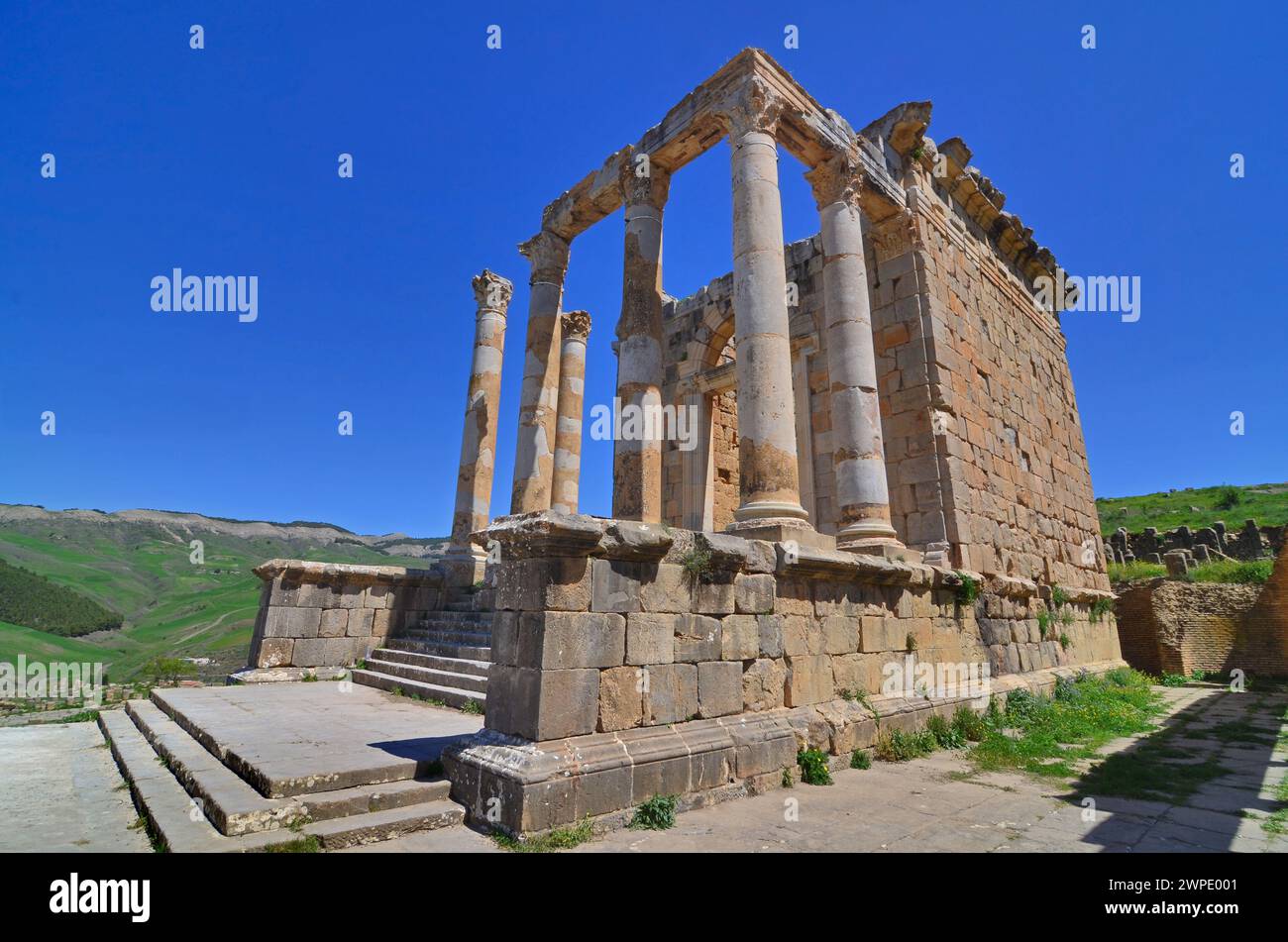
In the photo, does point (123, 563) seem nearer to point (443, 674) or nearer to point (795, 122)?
point (443, 674)

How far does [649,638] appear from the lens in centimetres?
478

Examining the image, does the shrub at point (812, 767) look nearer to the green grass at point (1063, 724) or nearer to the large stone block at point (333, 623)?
the green grass at point (1063, 724)

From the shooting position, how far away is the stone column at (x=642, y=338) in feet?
28.9

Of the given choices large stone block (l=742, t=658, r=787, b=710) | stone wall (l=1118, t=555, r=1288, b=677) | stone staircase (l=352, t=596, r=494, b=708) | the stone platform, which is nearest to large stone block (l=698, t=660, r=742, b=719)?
Answer: large stone block (l=742, t=658, r=787, b=710)

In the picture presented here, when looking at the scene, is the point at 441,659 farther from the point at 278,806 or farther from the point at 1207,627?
the point at 1207,627

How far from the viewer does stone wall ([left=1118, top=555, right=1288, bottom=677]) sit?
16734 millimetres

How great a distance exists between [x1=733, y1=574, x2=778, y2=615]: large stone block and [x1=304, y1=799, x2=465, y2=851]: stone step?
2.75 meters

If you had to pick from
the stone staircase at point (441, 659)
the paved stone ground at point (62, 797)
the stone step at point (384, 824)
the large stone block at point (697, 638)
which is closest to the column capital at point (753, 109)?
the large stone block at point (697, 638)

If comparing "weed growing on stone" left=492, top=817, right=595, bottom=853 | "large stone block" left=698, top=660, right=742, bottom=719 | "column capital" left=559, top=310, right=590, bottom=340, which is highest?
"column capital" left=559, top=310, right=590, bottom=340

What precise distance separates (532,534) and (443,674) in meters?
5.18

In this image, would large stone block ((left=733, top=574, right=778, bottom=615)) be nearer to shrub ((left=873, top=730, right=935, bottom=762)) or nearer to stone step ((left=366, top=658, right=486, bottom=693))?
shrub ((left=873, top=730, right=935, bottom=762))

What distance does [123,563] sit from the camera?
51.9m
